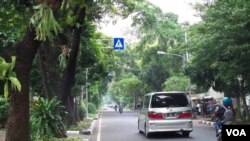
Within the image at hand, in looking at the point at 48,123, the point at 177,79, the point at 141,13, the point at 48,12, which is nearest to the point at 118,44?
the point at 141,13

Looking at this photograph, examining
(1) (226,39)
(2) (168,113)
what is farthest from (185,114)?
(1) (226,39)

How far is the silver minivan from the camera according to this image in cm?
1848

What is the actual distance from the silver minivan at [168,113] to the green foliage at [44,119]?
13.9 feet

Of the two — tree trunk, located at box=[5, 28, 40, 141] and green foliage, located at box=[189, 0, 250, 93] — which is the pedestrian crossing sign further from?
tree trunk, located at box=[5, 28, 40, 141]

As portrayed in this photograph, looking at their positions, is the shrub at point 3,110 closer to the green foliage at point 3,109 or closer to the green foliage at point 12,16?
the green foliage at point 3,109

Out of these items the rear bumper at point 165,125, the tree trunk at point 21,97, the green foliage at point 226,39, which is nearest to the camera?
the tree trunk at point 21,97

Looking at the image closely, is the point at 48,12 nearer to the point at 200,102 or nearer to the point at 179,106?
the point at 179,106

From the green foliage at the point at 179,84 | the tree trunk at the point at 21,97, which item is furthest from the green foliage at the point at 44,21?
the green foliage at the point at 179,84

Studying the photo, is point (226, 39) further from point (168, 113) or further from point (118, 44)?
point (118, 44)

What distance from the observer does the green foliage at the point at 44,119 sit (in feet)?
50.2

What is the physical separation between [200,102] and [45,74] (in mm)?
28416

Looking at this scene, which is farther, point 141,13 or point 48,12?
point 141,13

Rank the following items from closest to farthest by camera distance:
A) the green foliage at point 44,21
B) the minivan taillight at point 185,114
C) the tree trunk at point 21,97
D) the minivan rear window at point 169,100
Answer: the green foliage at point 44,21 → the tree trunk at point 21,97 → the minivan taillight at point 185,114 → the minivan rear window at point 169,100

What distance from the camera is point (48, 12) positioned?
8.70 meters
